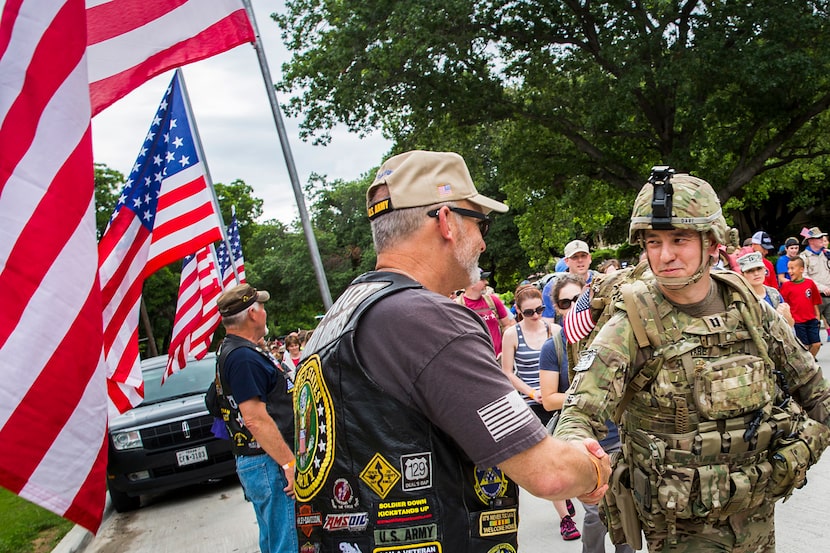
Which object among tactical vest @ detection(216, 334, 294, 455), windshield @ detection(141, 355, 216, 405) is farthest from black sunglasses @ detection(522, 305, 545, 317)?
windshield @ detection(141, 355, 216, 405)

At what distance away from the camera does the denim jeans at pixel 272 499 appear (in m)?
4.44

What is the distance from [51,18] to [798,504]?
5.81m

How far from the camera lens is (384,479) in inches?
73.8

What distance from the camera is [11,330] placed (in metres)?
2.33

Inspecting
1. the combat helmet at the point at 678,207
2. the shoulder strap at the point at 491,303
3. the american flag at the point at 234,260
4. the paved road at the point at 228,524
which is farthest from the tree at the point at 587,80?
the combat helmet at the point at 678,207

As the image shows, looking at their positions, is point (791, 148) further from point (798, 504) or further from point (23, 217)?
point (23, 217)

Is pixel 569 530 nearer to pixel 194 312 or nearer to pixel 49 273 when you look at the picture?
pixel 49 273

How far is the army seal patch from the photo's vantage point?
6.36ft

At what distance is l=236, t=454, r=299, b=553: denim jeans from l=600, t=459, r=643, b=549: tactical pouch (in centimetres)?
211

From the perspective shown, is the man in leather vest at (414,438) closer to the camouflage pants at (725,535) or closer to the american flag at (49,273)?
the american flag at (49,273)

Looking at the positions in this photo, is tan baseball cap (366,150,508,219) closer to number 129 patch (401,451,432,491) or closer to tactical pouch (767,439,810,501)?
number 129 patch (401,451,432,491)

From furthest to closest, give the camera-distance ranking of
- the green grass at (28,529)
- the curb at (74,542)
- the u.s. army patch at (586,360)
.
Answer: the green grass at (28,529) → the curb at (74,542) → the u.s. army patch at (586,360)

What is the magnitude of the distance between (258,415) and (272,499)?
64cm

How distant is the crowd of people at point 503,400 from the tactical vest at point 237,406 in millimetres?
14
